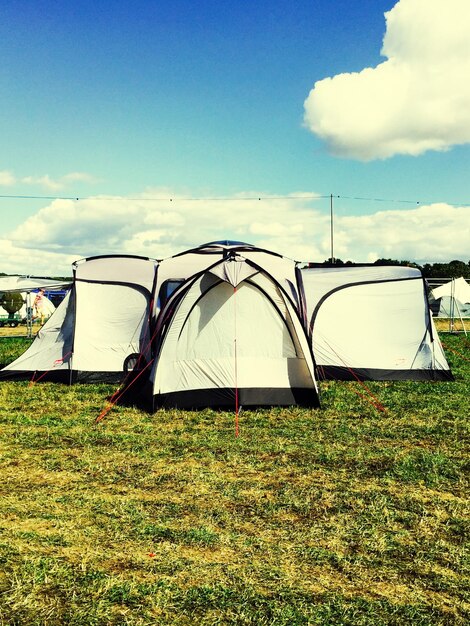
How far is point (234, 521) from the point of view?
464 cm

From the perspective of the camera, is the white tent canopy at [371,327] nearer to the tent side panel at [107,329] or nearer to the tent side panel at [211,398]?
the tent side panel at [211,398]

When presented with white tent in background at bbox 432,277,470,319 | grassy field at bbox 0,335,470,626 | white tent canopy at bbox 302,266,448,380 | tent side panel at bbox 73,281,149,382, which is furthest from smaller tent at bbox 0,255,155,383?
white tent in background at bbox 432,277,470,319

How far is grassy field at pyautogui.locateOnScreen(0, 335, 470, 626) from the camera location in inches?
136

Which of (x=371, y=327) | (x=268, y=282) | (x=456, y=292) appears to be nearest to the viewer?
(x=268, y=282)

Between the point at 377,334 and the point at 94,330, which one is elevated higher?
the point at 94,330

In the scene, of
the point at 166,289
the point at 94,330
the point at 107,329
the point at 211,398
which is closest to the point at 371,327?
the point at 166,289

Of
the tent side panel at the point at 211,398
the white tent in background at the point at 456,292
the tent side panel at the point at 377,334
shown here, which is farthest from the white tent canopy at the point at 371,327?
the white tent in background at the point at 456,292

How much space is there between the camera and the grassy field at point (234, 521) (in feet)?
11.3

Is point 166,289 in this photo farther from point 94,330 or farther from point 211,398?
point 211,398

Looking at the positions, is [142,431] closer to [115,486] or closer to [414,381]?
[115,486]

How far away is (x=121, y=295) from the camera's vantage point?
1148 cm

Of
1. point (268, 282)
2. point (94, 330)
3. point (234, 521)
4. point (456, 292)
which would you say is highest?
point (456, 292)

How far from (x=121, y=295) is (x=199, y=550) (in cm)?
799

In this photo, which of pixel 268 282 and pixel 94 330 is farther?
pixel 94 330
